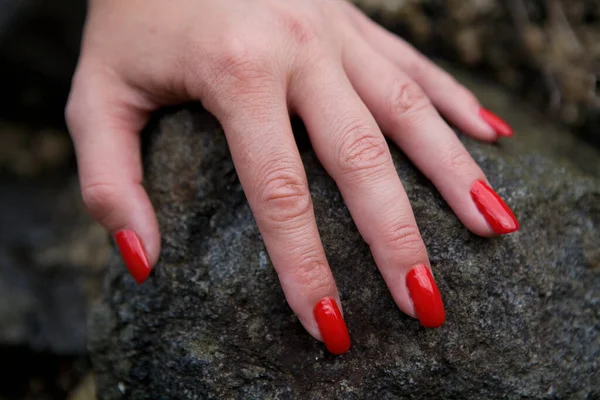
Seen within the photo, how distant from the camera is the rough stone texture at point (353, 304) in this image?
1159 millimetres

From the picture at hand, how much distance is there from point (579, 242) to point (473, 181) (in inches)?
13.7

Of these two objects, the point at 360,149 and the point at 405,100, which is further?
the point at 405,100

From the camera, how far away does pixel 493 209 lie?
3.86 ft

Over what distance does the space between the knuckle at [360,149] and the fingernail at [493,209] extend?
208mm

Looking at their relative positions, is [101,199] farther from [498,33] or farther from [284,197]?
[498,33]

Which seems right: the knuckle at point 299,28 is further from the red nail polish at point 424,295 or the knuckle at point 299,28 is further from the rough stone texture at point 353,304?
the red nail polish at point 424,295

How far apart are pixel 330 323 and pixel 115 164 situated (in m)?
0.64

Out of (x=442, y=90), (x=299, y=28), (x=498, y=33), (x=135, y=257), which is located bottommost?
(x=135, y=257)

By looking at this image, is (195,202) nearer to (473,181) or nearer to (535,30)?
(473,181)

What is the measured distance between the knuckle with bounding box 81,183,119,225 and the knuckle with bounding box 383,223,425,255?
63 centimetres

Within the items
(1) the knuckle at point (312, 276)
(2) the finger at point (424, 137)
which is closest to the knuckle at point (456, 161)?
(2) the finger at point (424, 137)

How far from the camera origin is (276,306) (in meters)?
1.20

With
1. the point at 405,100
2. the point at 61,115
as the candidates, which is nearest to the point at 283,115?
the point at 405,100

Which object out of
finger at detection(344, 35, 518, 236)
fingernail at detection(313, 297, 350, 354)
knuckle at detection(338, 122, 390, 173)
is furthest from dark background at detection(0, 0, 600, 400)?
knuckle at detection(338, 122, 390, 173)
